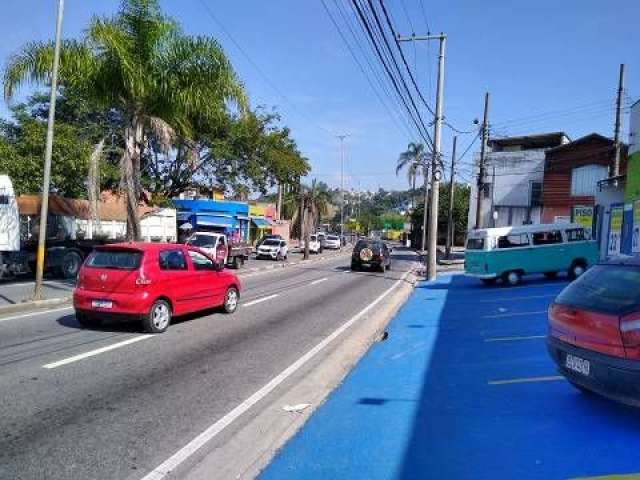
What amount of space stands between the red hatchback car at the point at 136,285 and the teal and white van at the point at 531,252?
13.1 metres

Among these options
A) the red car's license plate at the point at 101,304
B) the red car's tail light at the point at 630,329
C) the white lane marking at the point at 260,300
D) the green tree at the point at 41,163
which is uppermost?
the green tree at the point at 41,163

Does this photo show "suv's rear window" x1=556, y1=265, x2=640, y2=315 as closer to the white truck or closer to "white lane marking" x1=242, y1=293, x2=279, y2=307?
"white lane marking" x1=242, y1=293, x2=279, y2=307

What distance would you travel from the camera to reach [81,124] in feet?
121

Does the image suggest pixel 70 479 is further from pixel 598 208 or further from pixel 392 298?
pixel 598 208

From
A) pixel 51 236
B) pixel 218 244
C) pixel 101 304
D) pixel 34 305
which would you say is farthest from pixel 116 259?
pixel 218 244

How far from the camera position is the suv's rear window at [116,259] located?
10.6 metres

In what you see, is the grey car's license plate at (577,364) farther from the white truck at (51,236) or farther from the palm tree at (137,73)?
the white truck at (51,236)

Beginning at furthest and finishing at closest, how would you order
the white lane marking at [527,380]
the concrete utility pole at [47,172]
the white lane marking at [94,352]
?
the concrete utility pole at [47,172], the white lane marking at [94,352], the white lane marking at [527,380]

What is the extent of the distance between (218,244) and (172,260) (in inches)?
641

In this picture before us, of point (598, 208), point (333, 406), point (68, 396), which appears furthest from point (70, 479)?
point (598, 208)

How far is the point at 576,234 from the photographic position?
22.0 m

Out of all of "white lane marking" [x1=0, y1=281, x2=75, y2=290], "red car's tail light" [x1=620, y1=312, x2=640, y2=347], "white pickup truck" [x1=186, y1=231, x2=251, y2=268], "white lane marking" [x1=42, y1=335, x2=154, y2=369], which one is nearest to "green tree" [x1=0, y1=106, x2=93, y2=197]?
"white pickup truck" [x1=186, y1=231, x2=251, y2=268]

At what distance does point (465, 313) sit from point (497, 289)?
6.18m

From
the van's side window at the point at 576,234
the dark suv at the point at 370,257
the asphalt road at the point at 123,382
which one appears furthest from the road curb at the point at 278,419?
the dark suv at the point at 370,257
